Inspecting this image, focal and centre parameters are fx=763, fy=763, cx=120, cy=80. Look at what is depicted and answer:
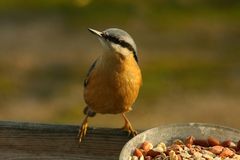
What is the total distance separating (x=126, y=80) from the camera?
5.16 meters

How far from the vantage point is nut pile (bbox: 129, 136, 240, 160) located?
158 inches

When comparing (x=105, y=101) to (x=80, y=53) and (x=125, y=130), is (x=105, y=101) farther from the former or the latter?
(x=80, y=53)

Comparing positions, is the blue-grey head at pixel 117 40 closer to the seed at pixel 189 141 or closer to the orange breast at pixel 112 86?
the orange breast at pixel 112 86

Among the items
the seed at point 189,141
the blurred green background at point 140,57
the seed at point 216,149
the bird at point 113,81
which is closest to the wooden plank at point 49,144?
the bird at point 113,81

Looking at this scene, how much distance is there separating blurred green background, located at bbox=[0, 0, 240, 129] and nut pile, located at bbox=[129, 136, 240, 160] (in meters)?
4.98

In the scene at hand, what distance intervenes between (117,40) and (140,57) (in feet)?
21.1

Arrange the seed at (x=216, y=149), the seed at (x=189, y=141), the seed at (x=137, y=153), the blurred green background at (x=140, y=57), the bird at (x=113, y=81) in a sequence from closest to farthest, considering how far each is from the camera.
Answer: the seed at (x=137, y=153), the seed at (x=216, y=149), the seed at (x=189, y=141), the bird at (x=113, y=81), the blurred green background at (x=140, y=57)

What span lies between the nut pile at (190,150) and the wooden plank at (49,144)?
0.51 metres

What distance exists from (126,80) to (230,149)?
3.99 ft

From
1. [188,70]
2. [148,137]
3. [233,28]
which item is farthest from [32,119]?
[148,137]

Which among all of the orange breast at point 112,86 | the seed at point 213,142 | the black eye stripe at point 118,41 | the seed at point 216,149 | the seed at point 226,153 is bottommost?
the orange breast at point 112,86

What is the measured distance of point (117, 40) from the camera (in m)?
4.81

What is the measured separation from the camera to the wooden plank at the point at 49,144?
4602mm

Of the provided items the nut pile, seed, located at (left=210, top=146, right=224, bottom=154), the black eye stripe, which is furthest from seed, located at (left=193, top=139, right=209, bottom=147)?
the black eye stripe
